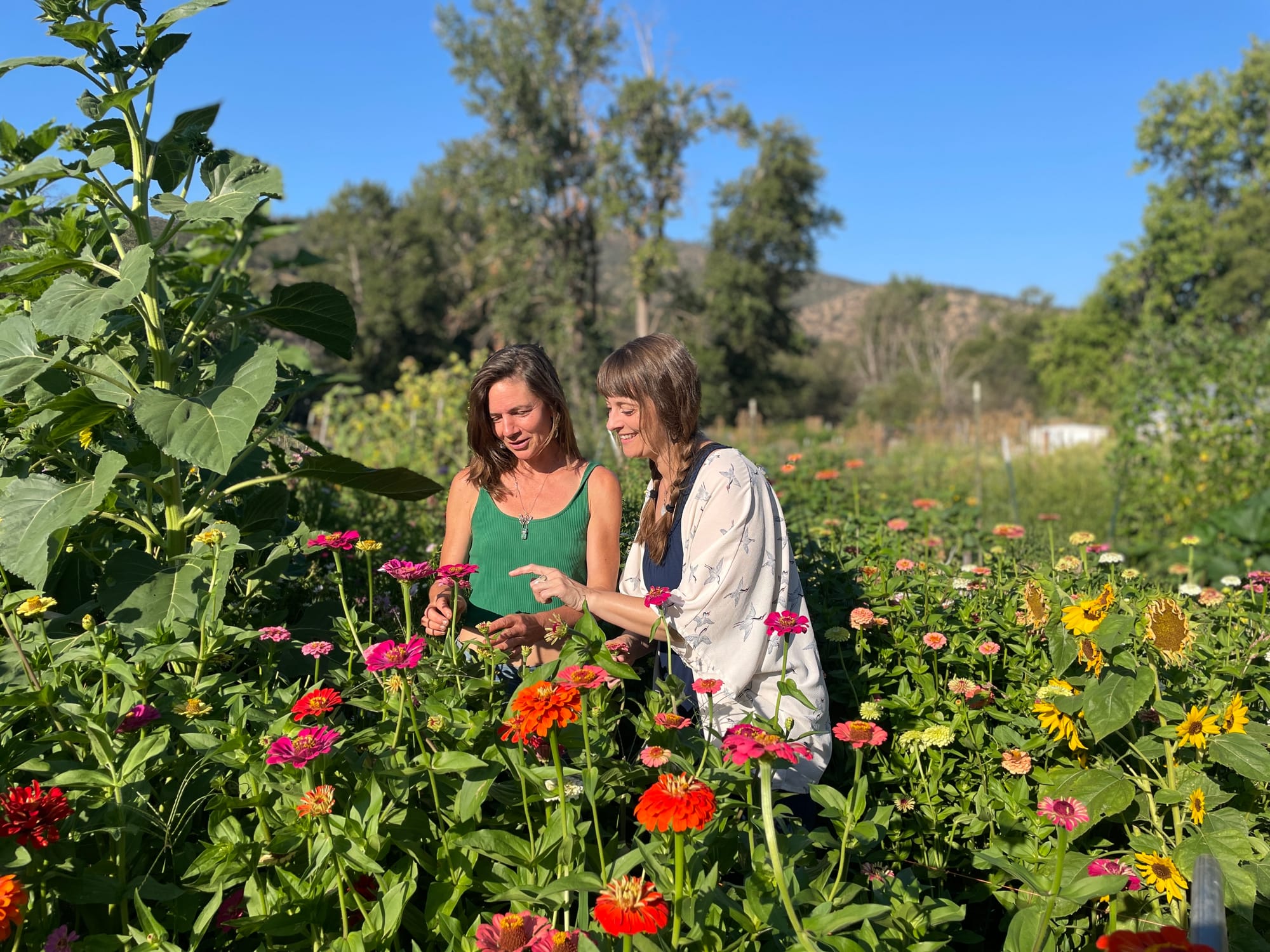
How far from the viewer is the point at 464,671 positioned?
1.71 m

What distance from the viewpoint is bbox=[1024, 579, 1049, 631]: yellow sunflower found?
1.97m

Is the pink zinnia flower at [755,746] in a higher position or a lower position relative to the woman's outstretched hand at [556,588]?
lower

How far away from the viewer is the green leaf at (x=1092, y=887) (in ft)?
4.19

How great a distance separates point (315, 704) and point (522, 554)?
3.96 feet

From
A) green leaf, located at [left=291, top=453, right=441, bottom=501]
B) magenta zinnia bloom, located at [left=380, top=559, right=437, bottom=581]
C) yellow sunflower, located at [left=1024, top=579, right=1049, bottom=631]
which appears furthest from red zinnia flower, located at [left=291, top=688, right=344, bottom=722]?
yellow sunflower, located at [left=1024, top=579, right=1049, bottom=631]

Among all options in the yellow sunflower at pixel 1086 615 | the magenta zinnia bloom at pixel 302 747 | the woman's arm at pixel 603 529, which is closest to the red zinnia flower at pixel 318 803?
the magenta zinnia bloom at pixel 302 747

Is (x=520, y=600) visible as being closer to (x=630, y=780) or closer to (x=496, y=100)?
(x=630, y=780)

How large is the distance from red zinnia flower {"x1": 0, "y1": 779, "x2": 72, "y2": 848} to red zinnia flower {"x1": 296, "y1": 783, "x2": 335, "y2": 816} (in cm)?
33

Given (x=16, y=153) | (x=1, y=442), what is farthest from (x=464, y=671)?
(x=16, y=153)

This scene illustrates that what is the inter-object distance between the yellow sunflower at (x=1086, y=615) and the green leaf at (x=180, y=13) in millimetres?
2178

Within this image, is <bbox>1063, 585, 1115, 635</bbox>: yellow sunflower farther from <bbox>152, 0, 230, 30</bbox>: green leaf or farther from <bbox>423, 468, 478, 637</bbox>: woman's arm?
<bbox>152, 0, 230, 30</bbox>: green leaf

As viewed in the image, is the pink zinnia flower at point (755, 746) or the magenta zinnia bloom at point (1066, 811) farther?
the magenta zinnia bloom at point (1066, 811)

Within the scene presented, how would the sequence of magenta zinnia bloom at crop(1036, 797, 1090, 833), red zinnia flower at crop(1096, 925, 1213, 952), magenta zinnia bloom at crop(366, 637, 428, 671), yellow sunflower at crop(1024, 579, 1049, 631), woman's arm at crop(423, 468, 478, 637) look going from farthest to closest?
woman's arm at crop(423, 468, 478, 637), yellow sunflower at crop(1024, 579, 1049, 631), magenta zinnia bloom at crop(366, 637, 428, 671), magenta zinnia bloom at crop(1036, 797, 1090, 833), red zinnia flower at crop(1096, 925, 1213, 952)

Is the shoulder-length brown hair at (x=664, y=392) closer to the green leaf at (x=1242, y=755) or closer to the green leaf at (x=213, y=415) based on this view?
the green leaf at (x=213, y=415)
